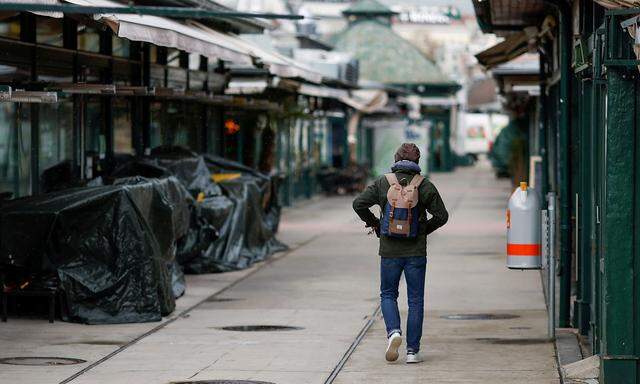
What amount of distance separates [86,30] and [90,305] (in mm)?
6203

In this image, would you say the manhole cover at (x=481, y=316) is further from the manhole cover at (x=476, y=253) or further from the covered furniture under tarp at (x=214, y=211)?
the manhole cover at (x=476, y=253)

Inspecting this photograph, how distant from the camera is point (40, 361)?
39.2 feet

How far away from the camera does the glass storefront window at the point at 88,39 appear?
19438mm

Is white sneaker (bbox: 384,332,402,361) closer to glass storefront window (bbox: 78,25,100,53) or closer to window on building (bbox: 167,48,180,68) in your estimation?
glass storefront window (bbox: 78,25,100,53)

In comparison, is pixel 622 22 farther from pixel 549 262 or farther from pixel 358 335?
pixel 358 335

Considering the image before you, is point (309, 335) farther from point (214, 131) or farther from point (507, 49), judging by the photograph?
point (214, 131)

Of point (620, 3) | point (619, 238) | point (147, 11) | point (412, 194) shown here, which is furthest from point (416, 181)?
point (147, 11)

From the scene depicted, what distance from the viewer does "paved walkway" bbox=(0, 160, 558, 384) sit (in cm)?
1130

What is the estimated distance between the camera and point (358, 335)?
13.5m

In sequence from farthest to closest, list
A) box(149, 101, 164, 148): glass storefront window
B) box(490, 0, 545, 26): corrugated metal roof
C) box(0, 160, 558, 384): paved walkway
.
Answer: box(149, 101, 164, 148): glass storefront window < box(490, 0, 545, 26): corrugated metal roof < box(0, 160, 558, 384): paved walkway

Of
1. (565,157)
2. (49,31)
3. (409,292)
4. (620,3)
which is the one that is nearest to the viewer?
(620,3)

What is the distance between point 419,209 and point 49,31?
7778 millimetres

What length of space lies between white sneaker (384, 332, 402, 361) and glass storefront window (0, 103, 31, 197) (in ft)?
20.6

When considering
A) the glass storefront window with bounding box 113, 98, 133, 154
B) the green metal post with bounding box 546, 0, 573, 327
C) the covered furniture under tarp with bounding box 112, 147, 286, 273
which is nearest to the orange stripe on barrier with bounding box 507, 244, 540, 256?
the green metal post with bounding box 546, 0, 573, 327
